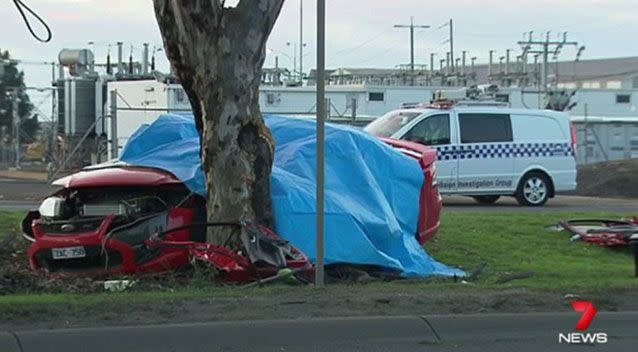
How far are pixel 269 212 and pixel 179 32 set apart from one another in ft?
6.95

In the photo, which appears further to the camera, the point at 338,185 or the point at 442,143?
the point at 442,143

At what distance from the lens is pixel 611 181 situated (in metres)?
29.0

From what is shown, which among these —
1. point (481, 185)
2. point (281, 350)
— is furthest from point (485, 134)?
point (281, 350)

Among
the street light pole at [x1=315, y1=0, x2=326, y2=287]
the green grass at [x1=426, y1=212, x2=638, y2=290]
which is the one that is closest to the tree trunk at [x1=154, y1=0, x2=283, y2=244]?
the street light pole at [x1=315, y1=0, x2=326, y2=287]

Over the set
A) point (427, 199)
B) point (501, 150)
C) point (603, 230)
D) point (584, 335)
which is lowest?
point (584, 335)

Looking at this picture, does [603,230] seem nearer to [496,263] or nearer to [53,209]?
[496,263]

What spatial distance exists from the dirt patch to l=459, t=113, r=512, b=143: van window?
8.80m

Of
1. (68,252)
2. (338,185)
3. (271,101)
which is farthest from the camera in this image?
(271,101)

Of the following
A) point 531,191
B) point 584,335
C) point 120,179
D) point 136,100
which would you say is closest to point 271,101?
point 136,100

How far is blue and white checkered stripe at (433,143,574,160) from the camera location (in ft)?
66.8

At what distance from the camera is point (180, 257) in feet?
32.4

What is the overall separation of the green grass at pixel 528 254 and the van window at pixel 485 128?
16.6 feet

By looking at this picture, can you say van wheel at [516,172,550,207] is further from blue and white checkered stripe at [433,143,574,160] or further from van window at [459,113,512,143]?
van window at [459,113,512,143]

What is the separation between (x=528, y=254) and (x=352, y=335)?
5.75 metres
